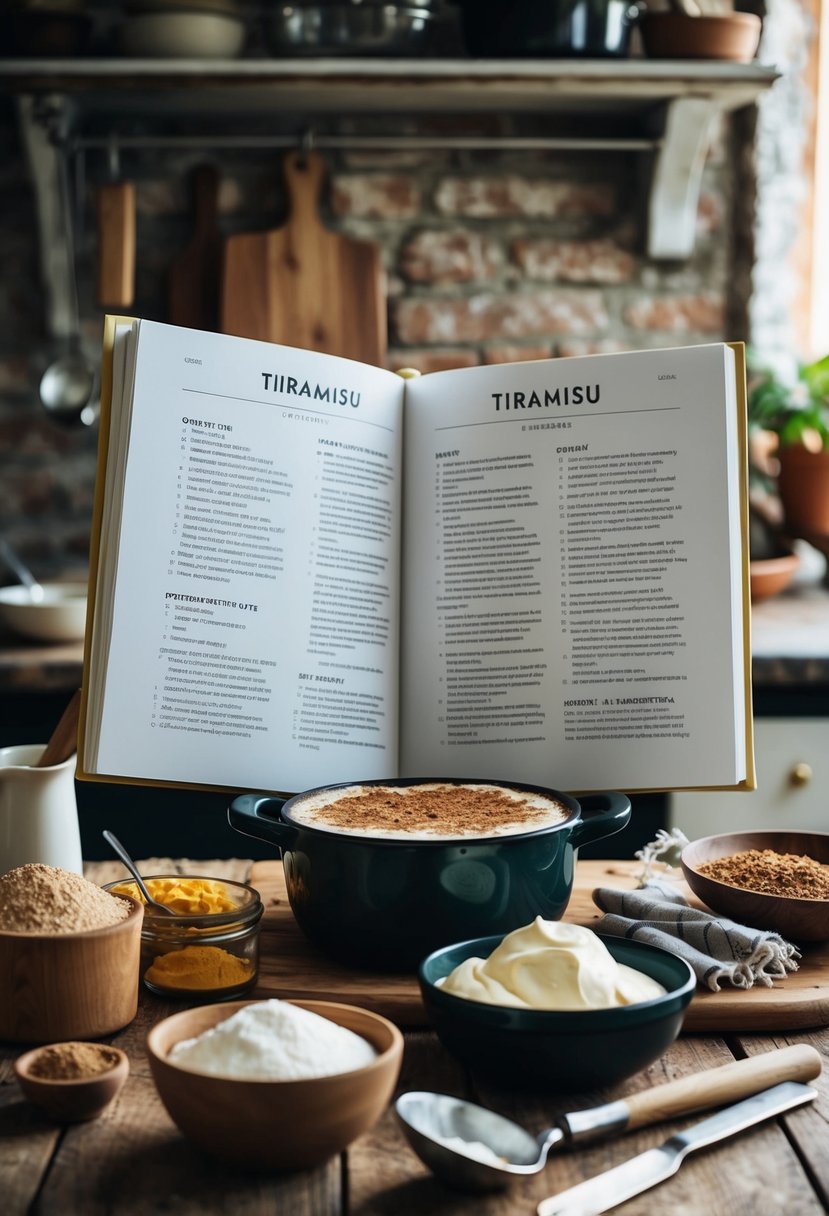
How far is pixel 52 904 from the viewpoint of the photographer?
33.2 inches

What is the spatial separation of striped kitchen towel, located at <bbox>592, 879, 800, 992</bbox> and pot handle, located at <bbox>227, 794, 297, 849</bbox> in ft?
0.84

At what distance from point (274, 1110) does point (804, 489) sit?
209cm

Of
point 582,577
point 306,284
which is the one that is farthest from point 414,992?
point 306,284

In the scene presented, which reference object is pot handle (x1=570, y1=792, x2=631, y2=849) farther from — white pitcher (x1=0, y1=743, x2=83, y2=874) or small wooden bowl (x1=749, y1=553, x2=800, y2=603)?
small wooden bowl (x1=749, y1=553, x2=800, y2=603)

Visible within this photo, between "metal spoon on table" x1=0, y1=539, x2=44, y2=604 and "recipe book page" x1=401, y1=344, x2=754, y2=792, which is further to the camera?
"metal spoon on table" x1=0, y1=539, x2=44, y2=604

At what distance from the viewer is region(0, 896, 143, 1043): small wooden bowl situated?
820 mm

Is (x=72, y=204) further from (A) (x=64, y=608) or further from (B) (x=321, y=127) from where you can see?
(A) (x=64, y=608)

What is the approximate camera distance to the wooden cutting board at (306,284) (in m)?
2.42

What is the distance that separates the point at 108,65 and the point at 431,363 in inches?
31.6

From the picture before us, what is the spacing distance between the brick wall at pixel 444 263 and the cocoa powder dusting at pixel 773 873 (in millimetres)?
1641

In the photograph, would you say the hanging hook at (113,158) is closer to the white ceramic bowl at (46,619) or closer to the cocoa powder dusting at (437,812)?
the white ceramic bowl at (46,619)

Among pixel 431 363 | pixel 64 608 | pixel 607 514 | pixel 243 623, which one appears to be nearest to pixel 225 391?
pixel 243 623

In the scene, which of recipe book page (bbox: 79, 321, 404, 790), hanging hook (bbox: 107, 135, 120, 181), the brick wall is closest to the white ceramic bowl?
the brick wall

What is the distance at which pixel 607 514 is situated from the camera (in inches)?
45.1
